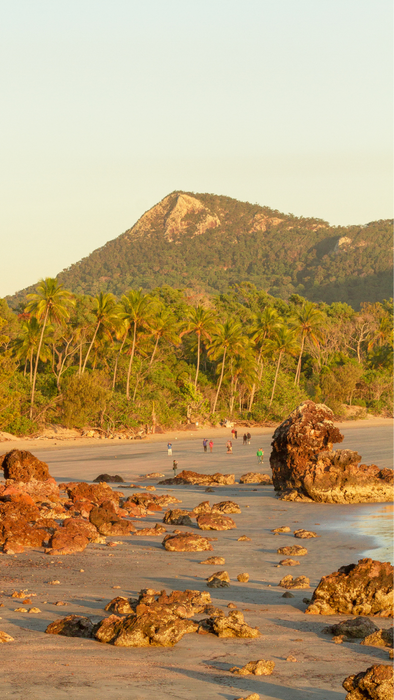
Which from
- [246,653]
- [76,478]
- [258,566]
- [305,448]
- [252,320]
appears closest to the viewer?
[246,653]

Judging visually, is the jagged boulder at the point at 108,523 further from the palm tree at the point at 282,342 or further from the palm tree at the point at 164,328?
the palm tree at the point at 282,342

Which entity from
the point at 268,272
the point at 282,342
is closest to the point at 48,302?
the point at 282,342

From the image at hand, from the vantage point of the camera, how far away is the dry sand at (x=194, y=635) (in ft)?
26.0

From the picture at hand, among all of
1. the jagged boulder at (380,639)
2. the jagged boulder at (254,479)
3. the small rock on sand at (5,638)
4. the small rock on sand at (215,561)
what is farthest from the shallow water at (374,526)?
the small rock on sand at (5,638)

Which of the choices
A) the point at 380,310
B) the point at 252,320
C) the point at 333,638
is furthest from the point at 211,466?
the point at 380,310

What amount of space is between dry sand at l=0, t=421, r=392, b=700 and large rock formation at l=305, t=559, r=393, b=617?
0.39 m

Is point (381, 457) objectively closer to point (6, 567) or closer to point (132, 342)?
point (6, 567)

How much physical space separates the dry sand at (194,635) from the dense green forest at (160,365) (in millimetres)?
32565

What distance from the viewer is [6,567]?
14.8 m

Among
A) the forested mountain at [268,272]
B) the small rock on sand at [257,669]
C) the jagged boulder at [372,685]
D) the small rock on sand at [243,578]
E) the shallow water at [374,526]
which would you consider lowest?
the shallow water at [374,526]

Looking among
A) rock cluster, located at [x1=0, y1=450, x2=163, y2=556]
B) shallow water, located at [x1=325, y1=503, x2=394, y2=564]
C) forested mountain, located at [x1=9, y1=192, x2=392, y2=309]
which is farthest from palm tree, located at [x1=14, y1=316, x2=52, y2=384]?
forested mountain, located at [x1=9, y1=192, x2=392, y2=309]

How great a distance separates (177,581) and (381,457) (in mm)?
28597

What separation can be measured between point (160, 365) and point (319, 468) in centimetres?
5120

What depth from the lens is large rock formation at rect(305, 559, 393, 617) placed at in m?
11.8
